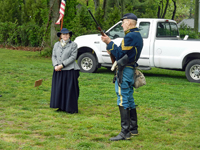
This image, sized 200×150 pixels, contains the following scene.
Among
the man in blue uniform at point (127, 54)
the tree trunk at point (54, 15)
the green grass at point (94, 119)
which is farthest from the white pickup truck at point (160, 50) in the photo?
the man in blue uniform at point (127, 54)

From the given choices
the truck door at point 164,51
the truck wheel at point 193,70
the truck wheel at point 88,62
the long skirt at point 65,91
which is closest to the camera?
the long skirt at point 65,91

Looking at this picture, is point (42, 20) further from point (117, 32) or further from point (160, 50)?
point (160, 50)

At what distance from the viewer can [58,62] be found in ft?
24.8

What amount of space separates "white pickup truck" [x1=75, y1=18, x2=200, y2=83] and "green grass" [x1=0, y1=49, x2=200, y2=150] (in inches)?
39.7

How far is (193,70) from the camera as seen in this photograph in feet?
40.3

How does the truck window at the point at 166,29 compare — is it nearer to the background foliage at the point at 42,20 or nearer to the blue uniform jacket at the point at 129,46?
the background foliage at the point at 42,20

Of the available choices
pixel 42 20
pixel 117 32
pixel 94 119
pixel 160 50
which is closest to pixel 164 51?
pixel 160 50

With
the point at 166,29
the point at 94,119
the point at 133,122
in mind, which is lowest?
the point at 94,119

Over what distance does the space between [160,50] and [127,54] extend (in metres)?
7.23

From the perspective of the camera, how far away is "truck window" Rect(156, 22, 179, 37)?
1302cm

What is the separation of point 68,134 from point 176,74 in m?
9.88

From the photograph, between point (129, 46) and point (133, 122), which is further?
point (133, 122)

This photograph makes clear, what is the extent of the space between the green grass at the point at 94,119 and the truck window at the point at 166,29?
88.6 inches

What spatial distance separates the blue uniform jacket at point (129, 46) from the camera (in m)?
5.40
